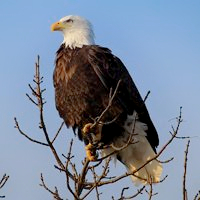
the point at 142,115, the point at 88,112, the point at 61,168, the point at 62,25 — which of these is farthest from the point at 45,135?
the point at 62,25

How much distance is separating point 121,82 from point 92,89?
15.7 inches

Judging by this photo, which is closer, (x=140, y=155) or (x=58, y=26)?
(x=140, y=155)

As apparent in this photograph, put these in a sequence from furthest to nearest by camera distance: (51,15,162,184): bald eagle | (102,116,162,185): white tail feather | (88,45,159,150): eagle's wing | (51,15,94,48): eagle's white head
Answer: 1. (51,15,94,48): eagle's white head
2. (102,116,162,185): white tail feather
3. (88,45,159,150): eagle's wing
4. (51,15,162,184): bald eagle

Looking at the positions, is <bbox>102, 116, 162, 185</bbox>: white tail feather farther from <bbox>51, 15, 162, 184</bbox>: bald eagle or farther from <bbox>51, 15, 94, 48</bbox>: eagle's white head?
<bbox>51, 15, 94, 48</bbox>: eagle's white head

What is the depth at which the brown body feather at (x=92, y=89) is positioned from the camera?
596 cm

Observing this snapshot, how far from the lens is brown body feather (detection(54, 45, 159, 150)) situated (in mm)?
5961

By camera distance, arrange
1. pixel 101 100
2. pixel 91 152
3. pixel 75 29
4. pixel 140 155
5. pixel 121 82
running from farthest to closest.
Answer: pixel 75 29 → pixel 140 155 → pixel 121 82 → pixel 101 100 → pixel 91 152

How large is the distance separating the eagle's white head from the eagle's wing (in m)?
0.36

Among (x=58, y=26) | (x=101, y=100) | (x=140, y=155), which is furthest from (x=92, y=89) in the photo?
(x=58, y=26)

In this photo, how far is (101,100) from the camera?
596cm

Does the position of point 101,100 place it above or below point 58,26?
below

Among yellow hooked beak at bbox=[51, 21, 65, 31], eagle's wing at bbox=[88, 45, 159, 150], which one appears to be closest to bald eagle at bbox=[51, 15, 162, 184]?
eagle's wing at bbox=[88, 45, 159, 150]

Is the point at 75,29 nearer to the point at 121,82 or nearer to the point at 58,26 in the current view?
the point at 58,26

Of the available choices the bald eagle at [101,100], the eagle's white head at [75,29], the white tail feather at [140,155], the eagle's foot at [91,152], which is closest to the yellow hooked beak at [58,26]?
the eagle's white head at [75,29]
